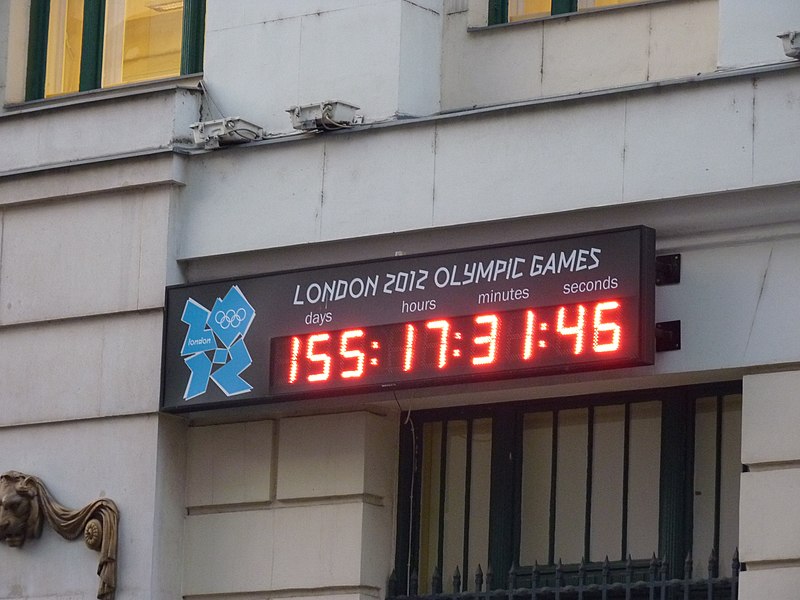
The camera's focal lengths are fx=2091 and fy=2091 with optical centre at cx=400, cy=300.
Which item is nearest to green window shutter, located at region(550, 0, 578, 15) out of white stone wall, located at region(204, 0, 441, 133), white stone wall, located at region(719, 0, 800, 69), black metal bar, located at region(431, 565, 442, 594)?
white stone wall, located at region(204, 0, 441, 133)

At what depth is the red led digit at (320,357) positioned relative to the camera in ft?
51.4

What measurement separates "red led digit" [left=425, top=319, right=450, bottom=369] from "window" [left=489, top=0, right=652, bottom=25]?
2952mm

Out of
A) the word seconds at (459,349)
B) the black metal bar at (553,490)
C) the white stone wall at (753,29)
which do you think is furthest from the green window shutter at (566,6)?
the black metal bar at (553,490)

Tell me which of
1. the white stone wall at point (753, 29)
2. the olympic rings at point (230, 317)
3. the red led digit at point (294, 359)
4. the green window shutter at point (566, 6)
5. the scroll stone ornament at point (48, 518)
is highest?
the green window shutter at point (566, 6)

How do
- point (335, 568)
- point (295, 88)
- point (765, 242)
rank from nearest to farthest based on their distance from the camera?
point (765, 242) → point (335, 568) → point (295, 88)

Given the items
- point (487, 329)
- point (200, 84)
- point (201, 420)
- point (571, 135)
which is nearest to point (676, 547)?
point (487, 329)

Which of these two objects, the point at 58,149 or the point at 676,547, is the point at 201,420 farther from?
the point at 676,547

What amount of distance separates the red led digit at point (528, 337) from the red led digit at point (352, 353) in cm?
137

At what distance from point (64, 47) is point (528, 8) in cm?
464

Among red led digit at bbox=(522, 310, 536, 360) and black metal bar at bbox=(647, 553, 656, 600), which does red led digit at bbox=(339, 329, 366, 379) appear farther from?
black metal bar at bbox=(647, 553, 656, 600)

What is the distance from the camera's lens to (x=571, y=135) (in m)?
15.2

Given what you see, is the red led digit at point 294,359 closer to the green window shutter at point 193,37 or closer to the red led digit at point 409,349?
the red led digit at point 409,349

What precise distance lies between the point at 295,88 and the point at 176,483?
3.31 m

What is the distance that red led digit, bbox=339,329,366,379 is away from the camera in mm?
15500
